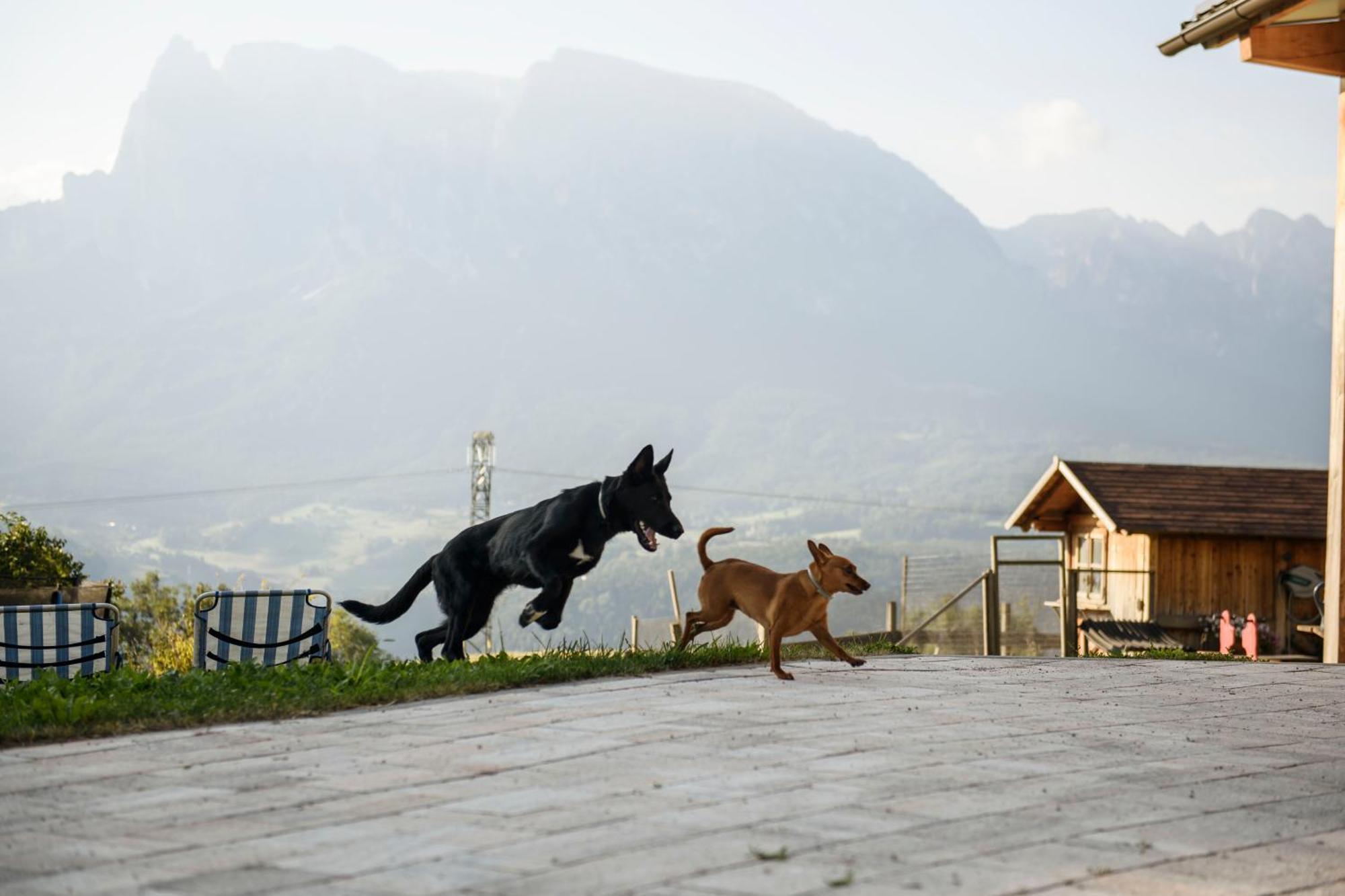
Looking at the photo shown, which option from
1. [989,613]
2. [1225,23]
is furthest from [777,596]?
[989,613]

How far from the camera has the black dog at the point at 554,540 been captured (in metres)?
8.49

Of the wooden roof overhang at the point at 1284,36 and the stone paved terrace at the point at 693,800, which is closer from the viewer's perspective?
the stone paved terrace at the point at 693,800

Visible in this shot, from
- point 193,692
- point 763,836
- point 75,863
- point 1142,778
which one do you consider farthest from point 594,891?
point 193,692

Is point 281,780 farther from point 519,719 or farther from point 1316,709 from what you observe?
point 1316,709

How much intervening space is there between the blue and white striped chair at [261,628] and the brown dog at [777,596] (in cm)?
265

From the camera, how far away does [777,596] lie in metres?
8.54

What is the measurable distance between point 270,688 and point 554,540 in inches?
71.4

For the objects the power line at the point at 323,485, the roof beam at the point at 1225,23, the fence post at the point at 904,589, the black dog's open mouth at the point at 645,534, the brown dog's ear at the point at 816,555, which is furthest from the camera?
the power line at the point at 323,485

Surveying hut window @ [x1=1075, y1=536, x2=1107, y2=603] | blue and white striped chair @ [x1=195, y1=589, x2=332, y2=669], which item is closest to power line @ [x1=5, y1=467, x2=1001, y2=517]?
hut window @ [x1=1075, y1=536, x2=1107, y2=603]

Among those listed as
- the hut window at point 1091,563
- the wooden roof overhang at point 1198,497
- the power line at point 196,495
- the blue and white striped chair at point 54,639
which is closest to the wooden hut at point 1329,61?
the blue and white striped chair at point 54,639

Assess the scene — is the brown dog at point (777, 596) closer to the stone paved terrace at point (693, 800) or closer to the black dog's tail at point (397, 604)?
the stone paved terrace at point (693, 800)

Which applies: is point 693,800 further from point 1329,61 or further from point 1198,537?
point 1198,537

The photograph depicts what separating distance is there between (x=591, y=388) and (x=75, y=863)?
19334 centimetres

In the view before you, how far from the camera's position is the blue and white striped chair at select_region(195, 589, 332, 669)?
31.9 ft
